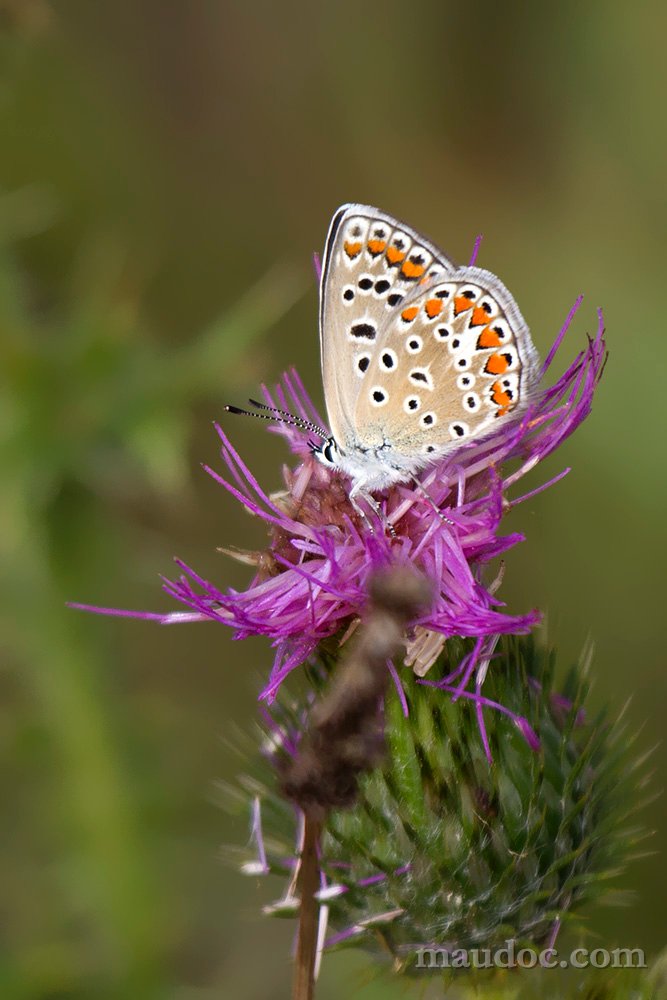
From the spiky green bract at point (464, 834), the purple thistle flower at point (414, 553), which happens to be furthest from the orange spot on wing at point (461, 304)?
the spiky green bract at point (464, 834)

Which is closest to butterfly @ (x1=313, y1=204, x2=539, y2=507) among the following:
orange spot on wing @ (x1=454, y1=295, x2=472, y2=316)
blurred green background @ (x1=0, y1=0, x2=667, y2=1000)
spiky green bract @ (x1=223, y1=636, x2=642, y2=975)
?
orange spot on wing @ (x1=454, y1=295, x2=472, y2=316)

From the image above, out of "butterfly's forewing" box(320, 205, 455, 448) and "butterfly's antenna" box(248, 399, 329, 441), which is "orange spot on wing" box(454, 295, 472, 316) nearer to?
"butterfly's forewing" box(320, 205, 455, 448)

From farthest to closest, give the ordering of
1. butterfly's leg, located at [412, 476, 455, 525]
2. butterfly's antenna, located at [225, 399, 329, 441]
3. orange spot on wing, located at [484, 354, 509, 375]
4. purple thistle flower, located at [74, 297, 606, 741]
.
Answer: butterfly's antenna, located at [225, 399, 329, 441]
orange spot on wing, located at [484, 354, 509, 375]
butterfly's leg, located at [412, 476, 455, 525]
purple thistle flower, located at [74, 297, 606, 741]

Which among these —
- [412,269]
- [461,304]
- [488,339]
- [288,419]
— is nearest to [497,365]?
[488,339]

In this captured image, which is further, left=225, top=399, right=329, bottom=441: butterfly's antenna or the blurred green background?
the blurred green background

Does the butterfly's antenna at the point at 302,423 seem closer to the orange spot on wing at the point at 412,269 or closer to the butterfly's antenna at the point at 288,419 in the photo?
the butterfly's antenna at the point at 288,419

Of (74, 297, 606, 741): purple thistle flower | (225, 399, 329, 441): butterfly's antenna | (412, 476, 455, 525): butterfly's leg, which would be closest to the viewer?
(74, 297, 606, 741): purple thistle flower

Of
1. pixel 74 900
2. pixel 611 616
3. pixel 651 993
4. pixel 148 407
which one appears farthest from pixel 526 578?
pixel 651 993

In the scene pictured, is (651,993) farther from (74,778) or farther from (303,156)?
(303,156)
